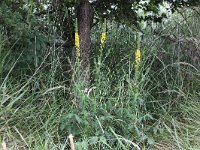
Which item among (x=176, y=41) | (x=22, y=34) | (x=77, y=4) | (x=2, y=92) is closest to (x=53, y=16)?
(x=77, y=4)

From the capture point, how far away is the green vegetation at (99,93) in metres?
3.32

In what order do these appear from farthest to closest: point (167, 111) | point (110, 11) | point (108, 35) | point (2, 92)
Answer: point (108, 35)
point (110, 11)
point (167, 111)
point (2, 92)

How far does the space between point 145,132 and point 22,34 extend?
1.33 meters

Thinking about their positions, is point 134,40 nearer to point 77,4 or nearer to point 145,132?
point 77,4

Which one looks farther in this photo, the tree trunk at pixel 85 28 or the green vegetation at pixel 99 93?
the tree trunk at pixel 85 28

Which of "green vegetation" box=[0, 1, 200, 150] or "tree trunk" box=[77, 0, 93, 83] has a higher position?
"tree trunk" box=[77, 0, 93, 83]

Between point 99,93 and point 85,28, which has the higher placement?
point 85,28

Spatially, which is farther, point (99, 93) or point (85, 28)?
point (85, 28)

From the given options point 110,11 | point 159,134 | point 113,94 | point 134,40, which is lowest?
point 159,134

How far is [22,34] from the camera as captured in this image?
12.0 ft

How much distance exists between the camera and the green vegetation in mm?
3318

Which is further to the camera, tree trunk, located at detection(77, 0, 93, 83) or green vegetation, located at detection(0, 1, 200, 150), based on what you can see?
tree trunk, located at detection(77, 0, 93, 83)

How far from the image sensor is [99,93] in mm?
3520

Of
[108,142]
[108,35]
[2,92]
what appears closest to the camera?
[108,142]
